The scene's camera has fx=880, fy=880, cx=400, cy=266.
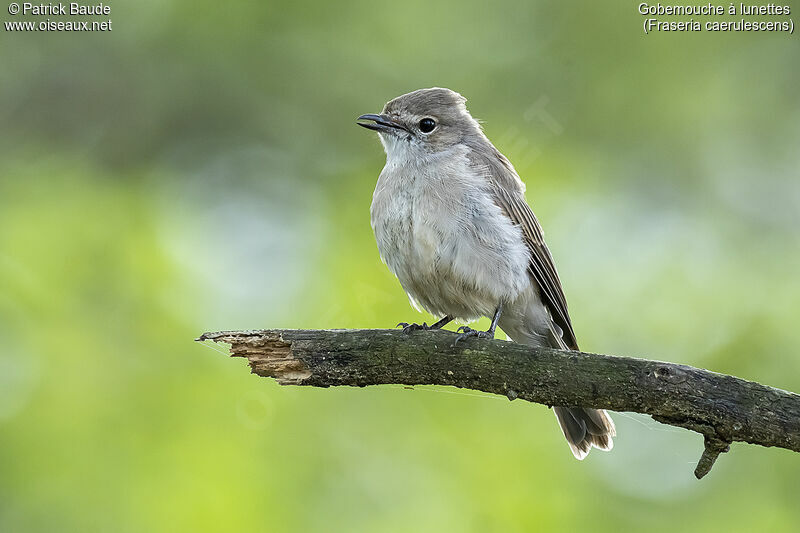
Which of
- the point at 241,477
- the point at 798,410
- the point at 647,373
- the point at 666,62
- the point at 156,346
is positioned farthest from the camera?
the point at 666,62

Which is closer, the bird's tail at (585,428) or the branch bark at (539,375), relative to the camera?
the branch bark at (539,375)

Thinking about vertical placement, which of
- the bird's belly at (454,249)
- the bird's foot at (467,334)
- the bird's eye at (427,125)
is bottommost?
the bird's foot at (467,334)

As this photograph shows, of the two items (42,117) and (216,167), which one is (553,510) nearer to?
(216,167)

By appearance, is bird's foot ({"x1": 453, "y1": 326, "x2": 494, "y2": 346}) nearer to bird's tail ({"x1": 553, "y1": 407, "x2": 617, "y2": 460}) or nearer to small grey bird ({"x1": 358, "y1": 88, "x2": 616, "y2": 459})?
small grey bird ({"x1": 358, "y1": 88, "x2": 616, "y2": 459})

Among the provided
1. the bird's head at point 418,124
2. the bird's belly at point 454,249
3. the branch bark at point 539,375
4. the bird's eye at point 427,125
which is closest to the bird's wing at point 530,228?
the bird's belly at point 454,249

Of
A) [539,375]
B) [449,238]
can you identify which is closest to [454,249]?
[449,238]

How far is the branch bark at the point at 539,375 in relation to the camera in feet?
14.4

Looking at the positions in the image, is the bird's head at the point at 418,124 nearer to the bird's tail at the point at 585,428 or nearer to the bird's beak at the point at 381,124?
the bird's beak at the point at 381,124

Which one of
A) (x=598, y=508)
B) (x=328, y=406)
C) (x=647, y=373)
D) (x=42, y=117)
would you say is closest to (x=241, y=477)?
(x=328, y=406)

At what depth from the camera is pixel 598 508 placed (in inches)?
279

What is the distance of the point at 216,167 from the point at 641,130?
12.8ft

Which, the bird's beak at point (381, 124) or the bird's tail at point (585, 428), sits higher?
the bird's beak at point (381, 124)

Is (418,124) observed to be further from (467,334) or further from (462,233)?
(467,334)

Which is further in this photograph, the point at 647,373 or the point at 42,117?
the point at 42,117
